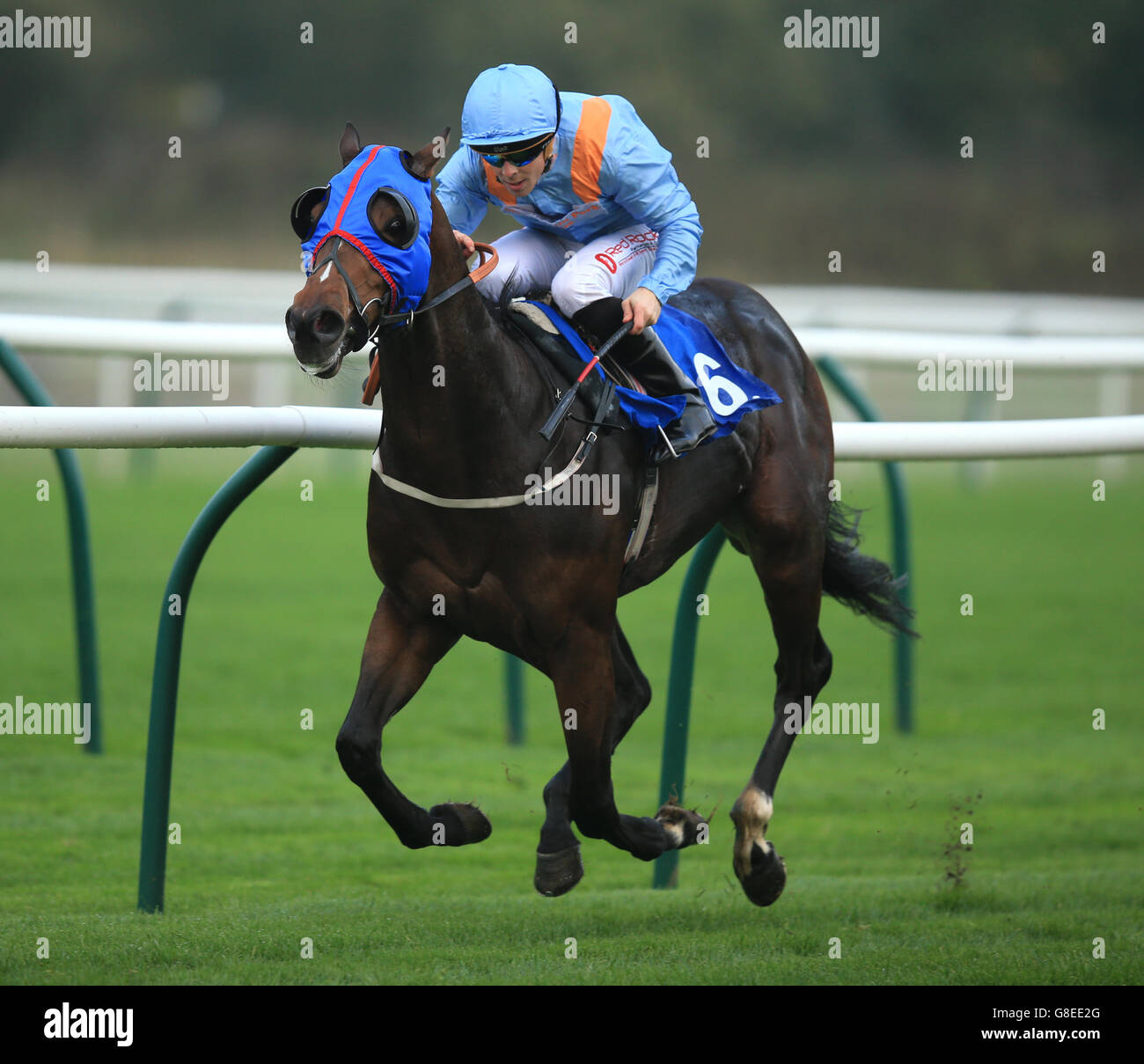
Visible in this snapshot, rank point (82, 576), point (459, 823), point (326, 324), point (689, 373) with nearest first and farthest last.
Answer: point (326, 324) < point (459, 823) < point (689, 373) < point (82, 576)

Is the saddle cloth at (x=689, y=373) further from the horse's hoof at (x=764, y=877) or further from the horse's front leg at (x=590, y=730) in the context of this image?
the horse's hoof at (x=764, y=877)

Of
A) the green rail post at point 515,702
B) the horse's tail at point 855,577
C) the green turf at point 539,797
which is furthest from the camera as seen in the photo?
the green rail post at point 515,702

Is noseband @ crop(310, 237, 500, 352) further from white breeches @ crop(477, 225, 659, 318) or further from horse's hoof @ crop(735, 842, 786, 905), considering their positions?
horse's hoof @ crop(735, 842, 786, 905)

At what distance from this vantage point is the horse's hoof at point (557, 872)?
12.3ft

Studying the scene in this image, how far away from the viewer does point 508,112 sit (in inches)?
131

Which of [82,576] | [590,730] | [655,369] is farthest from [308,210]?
[82,576]

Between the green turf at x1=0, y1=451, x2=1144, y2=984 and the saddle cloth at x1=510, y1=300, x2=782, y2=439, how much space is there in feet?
3.48

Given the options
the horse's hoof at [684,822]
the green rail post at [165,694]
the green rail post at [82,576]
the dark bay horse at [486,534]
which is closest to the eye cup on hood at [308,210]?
the dark bay horse at [486,534]

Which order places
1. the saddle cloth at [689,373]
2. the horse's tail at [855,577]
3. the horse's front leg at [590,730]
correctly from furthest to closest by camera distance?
1. the horse's tail at [855,577]
2. the saddle cloth at [689,373]
3. the horse's front leg at [590,730]

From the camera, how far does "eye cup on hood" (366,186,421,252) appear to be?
3.04 meters

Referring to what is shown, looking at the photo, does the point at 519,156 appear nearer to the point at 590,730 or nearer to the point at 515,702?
the point at 590,730

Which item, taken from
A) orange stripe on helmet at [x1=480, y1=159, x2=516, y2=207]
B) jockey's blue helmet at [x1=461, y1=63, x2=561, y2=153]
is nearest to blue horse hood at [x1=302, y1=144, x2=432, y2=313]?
jockey's blue helmet at [x1=461, y1=63, x2=561, y2=153]

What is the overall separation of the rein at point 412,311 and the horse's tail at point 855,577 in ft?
4.18

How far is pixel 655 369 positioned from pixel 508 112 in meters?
0.69
